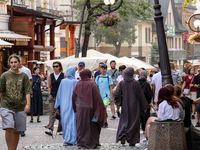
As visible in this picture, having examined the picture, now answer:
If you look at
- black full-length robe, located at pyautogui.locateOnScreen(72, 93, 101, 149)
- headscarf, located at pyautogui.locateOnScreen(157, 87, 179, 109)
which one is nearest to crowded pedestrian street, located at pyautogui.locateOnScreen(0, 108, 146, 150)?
black full-length robe, located at pyautogui.locateOnScreen(72, 93, 101, 149)

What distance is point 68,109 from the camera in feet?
35.7

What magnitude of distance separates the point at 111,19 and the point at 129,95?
12511 mm

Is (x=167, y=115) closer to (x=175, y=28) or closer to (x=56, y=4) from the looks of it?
(x=56, y=4)

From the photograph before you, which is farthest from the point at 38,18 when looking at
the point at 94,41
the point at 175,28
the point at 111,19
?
the point at 175,28

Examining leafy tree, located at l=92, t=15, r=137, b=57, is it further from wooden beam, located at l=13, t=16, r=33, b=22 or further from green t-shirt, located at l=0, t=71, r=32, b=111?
green t-shirt, located at l=0, t=71, r=32, b=111

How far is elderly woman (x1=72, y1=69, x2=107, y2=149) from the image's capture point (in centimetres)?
1034

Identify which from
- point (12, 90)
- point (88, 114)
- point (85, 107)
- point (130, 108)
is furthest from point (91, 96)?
point (12, 90)

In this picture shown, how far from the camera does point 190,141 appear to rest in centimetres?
891

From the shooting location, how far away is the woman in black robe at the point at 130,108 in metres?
10.9

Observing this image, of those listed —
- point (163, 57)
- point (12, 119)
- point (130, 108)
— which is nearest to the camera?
point (12, 119)

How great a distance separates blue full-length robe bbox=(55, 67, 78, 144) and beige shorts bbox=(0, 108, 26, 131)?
5.25ft

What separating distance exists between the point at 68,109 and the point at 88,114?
2.17 ft

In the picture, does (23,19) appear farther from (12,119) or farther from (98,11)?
(12,119)

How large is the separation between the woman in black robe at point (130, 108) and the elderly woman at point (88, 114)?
0.71m
